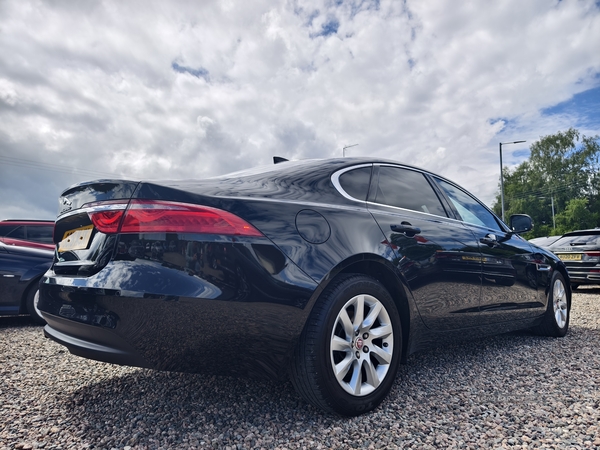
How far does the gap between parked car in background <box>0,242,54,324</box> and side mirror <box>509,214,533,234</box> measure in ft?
16.8

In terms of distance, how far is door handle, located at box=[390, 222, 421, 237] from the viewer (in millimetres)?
2615

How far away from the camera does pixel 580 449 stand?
191 cm

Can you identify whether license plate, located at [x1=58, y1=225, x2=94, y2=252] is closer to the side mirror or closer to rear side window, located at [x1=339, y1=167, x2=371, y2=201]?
rear side window, located at [x1=339, y1=167, x2=371, y2=201]

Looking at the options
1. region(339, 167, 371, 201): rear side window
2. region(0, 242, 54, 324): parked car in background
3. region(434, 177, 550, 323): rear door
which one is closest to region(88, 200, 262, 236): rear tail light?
region(339, 167, 371, 201): rear side window

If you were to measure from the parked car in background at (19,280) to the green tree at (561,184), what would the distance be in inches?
2001

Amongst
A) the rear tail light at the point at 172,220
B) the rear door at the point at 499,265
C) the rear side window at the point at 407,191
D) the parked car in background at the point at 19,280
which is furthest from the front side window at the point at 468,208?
the parked car in background at the point at 19,280

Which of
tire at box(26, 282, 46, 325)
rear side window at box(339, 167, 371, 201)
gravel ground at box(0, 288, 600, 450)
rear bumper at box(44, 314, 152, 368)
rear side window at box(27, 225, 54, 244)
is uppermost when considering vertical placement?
rear side window at box(339, 167, 371, 201)

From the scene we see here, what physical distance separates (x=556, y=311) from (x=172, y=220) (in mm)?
3965

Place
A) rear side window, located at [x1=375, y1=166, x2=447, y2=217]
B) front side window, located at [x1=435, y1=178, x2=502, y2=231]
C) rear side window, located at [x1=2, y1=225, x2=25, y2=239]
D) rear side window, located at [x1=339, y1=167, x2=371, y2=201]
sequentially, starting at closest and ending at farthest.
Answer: rear side window, located at [x1=339, y1=167, x2=371, y2=201] → rear side window, located at [x1=375, y1=166, x2=447, y2=217] → front side window, located at [x1=435, y1=178, x2=502, y2=231] → rear side window, located at [x1=2, y1=225, x2=25, y2=239]

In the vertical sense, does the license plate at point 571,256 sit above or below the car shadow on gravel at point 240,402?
above

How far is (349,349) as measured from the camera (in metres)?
2.24

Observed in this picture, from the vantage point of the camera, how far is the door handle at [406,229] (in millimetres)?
2615

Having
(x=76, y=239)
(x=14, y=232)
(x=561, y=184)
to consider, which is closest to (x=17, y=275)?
(x=14, y=232)

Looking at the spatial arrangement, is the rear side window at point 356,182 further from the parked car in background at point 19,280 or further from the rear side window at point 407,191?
the parked car in background at point 19,280
